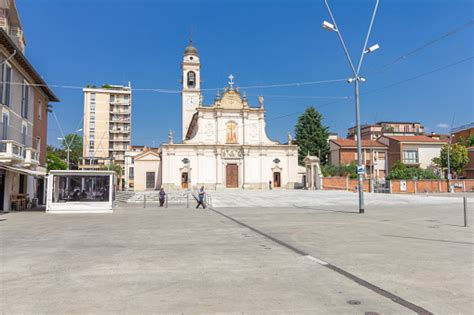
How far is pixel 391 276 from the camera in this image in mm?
6617

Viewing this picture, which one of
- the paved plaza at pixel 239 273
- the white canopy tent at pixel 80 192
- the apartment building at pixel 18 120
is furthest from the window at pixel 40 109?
the paved plaza at pixel 239 273

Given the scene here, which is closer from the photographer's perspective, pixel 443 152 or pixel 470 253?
pixel 470 253

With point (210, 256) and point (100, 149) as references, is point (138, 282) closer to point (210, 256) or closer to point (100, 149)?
point (210, 256)

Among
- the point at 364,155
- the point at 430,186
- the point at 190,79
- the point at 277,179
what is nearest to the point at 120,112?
the point at 190,79

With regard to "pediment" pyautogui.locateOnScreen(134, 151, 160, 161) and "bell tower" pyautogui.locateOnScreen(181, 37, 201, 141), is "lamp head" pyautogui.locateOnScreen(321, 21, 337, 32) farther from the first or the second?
"bell tower" pyautogui.locateOnScreen(181, 37, 201, 141)

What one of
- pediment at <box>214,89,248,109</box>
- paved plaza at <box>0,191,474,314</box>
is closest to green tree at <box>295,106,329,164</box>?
pediment at <box>214,89,248,109</box>

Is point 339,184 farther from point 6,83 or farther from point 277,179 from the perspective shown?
point 6,83

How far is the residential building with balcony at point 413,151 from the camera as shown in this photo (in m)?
65.4

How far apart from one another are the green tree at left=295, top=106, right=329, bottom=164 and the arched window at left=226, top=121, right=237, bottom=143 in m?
15.8

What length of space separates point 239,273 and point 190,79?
198ft

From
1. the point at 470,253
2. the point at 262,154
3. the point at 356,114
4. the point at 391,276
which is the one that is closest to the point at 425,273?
the point at 391,276

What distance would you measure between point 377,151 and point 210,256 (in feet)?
213

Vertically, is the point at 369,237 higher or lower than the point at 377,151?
lower

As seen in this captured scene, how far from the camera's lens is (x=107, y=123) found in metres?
90.4
